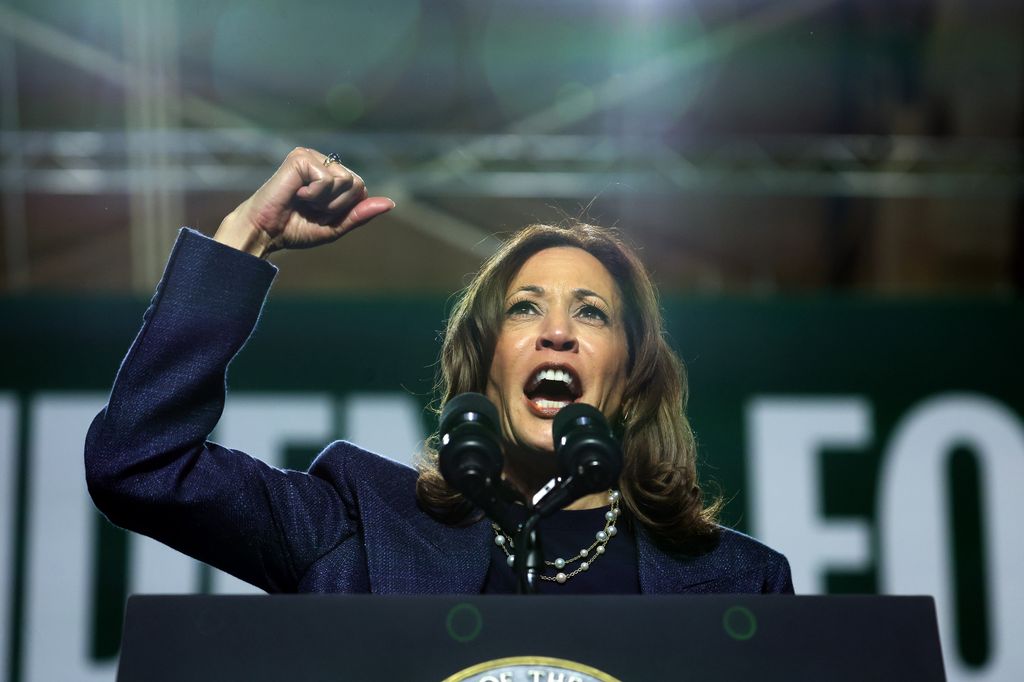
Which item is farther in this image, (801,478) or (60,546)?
(801,478)

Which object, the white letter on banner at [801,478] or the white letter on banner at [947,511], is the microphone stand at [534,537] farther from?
the white letter on banner at [947,511]

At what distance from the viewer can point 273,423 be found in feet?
11.6

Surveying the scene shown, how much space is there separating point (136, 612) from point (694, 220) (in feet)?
16.1

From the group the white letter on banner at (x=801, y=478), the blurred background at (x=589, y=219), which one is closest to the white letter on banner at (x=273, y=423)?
A: the blurred background at (x=589, y=219)

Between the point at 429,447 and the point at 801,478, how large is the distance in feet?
6.45

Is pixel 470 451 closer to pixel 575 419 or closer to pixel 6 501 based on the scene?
pixel 575 419

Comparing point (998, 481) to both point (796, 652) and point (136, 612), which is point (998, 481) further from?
point (136, 612)

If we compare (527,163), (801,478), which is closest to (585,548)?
(801,478)

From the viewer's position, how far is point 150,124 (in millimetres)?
4672

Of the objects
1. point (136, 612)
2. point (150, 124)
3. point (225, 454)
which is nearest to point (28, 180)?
point (150, 124)

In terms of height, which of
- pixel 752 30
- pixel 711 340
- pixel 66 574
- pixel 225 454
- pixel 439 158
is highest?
pixel 752 30

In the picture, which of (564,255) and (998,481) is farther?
(998,481)

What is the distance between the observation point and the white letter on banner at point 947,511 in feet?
11.5

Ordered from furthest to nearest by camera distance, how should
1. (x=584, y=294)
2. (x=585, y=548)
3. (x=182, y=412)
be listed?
(x=584, y=294), (x=585, y=548), (x=182, y=412)
